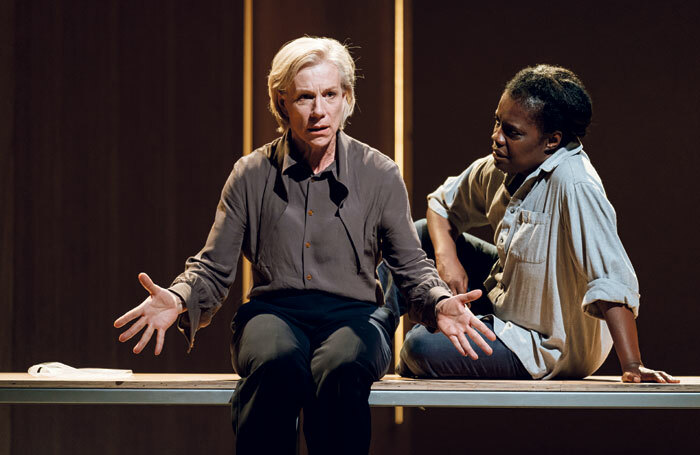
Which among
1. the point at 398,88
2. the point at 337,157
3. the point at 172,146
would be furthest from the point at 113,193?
the point at 337,157

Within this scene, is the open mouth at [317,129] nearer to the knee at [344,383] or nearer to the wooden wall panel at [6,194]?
the knee at [344,383]

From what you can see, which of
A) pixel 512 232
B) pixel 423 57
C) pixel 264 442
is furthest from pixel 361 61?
pixel 264 442

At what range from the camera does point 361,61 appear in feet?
12.4

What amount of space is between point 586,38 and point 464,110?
687mm

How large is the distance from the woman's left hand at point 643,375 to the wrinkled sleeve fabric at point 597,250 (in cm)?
15

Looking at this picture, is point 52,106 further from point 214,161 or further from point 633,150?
point 633,150

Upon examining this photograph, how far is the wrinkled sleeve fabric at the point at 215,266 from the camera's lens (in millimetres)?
1999

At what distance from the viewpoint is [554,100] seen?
2.34 m

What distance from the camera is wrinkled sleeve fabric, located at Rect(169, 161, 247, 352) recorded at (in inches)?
78.7

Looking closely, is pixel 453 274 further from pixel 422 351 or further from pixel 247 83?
pixel 247 83

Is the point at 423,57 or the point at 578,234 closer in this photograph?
the point at 578,234

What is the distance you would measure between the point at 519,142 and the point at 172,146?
6.68 feet

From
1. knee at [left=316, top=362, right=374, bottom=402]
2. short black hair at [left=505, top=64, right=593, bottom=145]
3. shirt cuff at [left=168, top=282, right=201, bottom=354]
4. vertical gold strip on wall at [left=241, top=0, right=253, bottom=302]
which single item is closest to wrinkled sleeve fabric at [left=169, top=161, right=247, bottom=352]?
shirt cuff at [left=168, top=282, right=201, bottom=354]

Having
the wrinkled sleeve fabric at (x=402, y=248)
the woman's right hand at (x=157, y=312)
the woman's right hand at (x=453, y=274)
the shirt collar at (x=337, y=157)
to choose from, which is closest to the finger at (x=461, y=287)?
the woman's right hand at (x=453, y=274)
